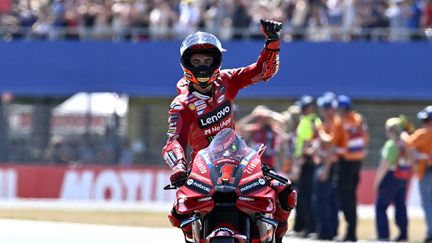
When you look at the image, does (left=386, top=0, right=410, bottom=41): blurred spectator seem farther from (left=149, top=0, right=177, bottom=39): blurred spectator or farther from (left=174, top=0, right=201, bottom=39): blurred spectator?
(left=149, top=0, right=177, bottom=39): blurred spectator

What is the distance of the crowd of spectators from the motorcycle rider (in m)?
15.0

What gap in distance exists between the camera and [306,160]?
16.3 m

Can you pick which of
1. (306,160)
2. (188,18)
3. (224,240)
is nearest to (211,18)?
(188,18)

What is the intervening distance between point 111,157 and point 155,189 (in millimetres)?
1415

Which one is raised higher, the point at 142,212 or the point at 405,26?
the point at 405,26

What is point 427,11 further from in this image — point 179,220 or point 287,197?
point 179,220

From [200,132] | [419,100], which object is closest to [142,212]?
[419,100]

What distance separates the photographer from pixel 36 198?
26.6m

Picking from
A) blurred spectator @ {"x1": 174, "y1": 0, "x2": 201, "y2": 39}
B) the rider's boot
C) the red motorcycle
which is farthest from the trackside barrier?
the red motorcycle

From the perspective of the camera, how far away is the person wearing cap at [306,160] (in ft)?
52.7

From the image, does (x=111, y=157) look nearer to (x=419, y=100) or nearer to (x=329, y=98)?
(x=419, y=100)

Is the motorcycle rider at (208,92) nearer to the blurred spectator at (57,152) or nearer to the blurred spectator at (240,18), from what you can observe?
the blurred spectator at (240,18)

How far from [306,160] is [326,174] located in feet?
2.23

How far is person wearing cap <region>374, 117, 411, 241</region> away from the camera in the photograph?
15.5 metres
